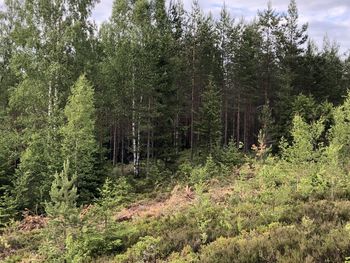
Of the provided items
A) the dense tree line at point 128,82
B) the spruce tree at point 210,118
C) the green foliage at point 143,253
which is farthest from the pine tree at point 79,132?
the spruce tree at point 210,118

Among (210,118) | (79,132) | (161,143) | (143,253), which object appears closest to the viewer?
(143,253)

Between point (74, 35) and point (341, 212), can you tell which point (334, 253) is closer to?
point (341, 212)

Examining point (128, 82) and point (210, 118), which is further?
point (210, 118)

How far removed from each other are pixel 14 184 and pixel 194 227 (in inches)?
410

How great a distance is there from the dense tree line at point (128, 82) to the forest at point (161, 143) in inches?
4.1

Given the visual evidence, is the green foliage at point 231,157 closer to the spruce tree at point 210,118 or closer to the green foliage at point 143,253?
the spruce tree at point 210,118

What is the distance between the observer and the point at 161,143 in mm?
33906

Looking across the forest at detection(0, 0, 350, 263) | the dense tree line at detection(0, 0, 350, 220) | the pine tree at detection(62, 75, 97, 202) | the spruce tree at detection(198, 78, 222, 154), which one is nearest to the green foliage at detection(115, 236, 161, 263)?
the forest at detection(0, 0, 350, 263)

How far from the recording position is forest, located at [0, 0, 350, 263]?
34.6ft

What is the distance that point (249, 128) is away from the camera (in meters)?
44.6

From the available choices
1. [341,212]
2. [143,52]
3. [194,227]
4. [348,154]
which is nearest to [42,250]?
[194,227]

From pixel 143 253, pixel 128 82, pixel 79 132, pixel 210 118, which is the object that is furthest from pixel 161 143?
pixel 143 253

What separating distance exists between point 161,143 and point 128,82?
8.08 meters

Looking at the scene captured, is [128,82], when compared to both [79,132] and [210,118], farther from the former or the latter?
[79,132]
